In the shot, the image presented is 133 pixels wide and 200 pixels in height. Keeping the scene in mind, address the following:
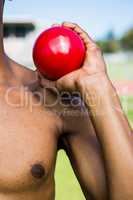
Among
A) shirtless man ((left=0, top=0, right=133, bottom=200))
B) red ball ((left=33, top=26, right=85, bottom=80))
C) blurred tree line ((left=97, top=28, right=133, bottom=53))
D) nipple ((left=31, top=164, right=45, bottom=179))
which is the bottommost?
blurred tree line ((left=97, top=28, right=133, bottom=53))

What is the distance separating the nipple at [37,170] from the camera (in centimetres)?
311

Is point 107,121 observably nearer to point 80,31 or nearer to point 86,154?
point 86,154

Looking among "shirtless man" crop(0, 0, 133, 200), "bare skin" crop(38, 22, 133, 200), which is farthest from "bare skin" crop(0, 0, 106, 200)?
"bare skin" crop(38, 22, 133, 200)

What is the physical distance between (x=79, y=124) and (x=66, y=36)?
18.0 inches

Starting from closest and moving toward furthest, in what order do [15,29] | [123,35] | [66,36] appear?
[66,36] < [15,29] < [123,35]

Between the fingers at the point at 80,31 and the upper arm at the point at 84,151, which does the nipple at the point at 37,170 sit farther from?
the fingers at the point at 80,31

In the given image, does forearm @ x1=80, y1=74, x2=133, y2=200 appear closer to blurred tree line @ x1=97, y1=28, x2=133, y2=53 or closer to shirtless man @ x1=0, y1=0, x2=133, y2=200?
shirtless man @ x1=0, y1=0, x2=133, y2=200

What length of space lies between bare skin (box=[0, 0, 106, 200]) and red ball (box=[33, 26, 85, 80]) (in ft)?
0.86

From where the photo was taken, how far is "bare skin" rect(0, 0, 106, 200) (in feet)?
10.2

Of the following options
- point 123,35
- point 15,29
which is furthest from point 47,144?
point 123,35

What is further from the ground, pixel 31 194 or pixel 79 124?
pixel 79 124

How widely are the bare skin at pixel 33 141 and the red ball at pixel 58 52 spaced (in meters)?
0.26

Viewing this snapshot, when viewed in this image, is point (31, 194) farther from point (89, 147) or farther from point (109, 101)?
point (109, 101)

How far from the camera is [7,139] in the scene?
3180 mm
